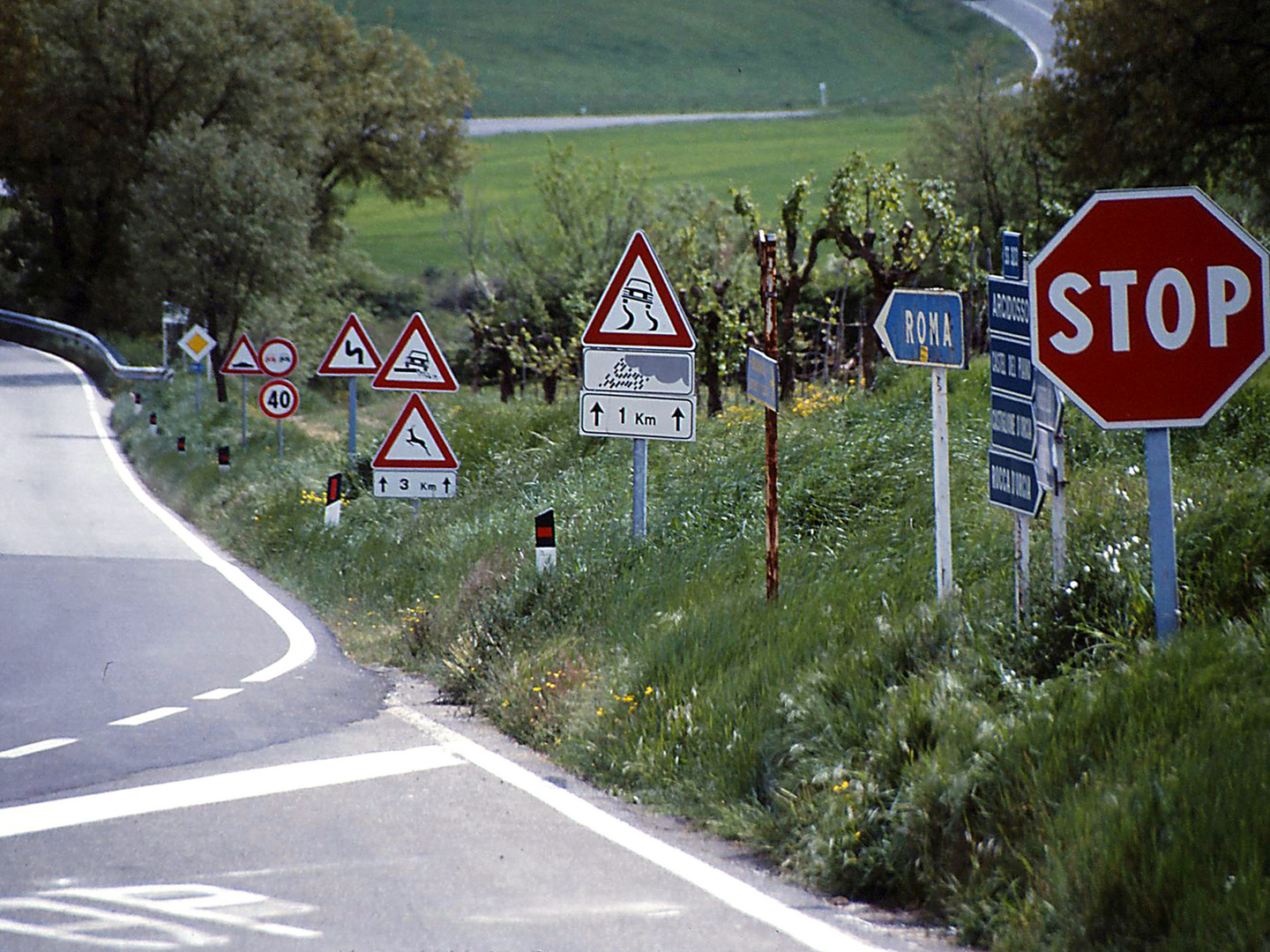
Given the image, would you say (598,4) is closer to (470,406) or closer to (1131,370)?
(470,406)

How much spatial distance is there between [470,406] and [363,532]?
293 inches

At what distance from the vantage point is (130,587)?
1484cm

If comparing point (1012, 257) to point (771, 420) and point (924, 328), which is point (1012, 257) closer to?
point (924, 328)

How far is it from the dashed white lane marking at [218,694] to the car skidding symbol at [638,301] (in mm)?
3542

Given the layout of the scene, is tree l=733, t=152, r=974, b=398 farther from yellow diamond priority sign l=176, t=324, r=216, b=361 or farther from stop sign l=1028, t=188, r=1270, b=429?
stop sign l=1028, t=188, r=1270, b=429

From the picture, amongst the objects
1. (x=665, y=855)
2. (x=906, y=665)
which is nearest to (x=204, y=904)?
(x=665, y=855)

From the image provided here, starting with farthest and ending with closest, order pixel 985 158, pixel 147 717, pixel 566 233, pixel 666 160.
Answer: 1. pixel 666 160
2. pixel 566 233
3. pixel 985 158
4. pixel 147 717

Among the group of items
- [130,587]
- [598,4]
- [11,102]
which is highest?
[598,4]

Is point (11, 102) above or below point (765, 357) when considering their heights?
above

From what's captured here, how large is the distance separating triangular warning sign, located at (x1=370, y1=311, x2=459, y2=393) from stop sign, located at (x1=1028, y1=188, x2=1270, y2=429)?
932cm

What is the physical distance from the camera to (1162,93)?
23.0 metres

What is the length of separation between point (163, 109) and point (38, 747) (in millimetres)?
49558

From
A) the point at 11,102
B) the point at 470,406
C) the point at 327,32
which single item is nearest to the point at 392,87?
the point at 327,32

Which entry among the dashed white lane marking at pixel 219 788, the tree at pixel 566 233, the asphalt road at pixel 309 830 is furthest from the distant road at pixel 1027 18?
the dashed white lane marking at pixel 219 788
